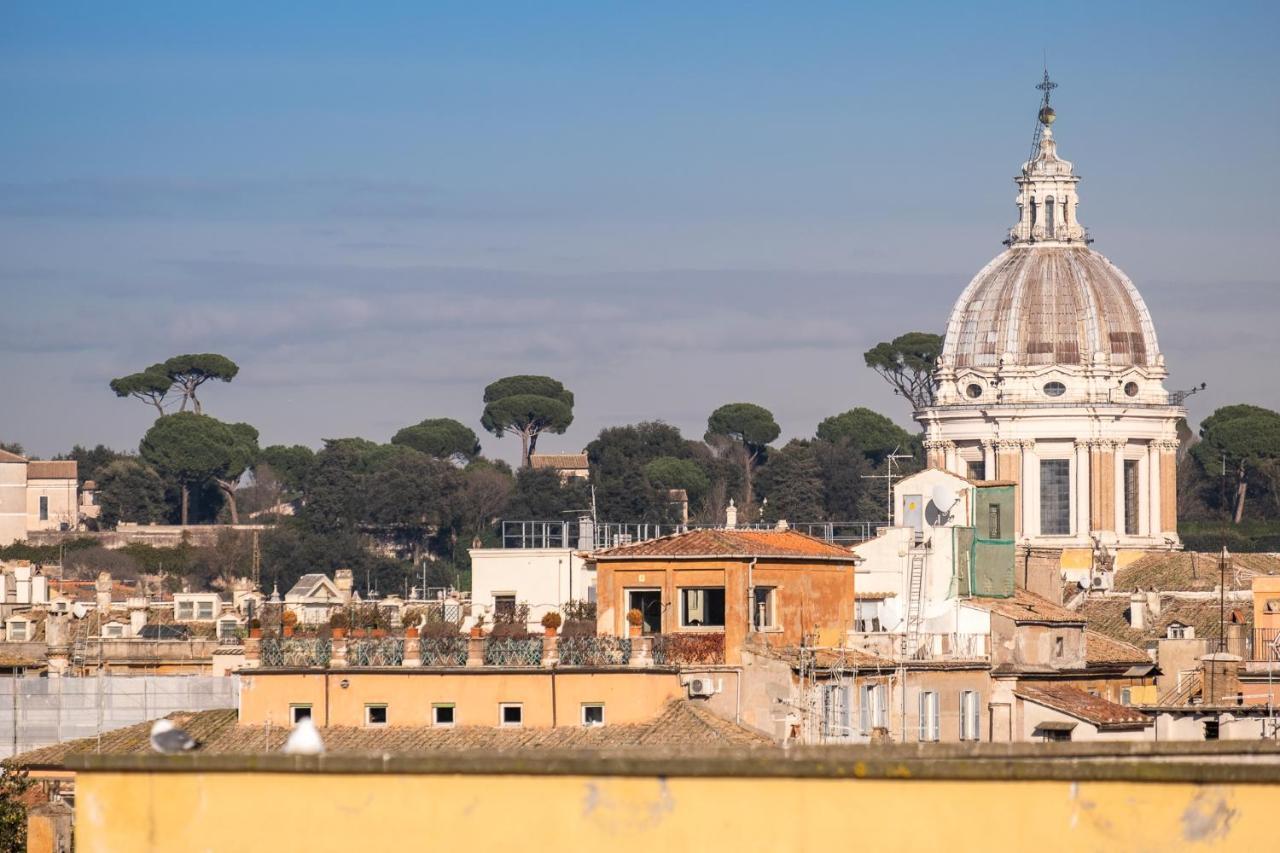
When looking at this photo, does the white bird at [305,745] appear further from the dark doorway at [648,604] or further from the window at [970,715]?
the window at [970,715]

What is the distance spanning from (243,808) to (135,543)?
123 meters

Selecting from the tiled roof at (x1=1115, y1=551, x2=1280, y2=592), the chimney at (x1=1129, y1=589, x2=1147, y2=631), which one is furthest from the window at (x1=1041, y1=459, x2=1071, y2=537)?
the chimney at (x1=1129, y1=589, x2=1147, y2=631)

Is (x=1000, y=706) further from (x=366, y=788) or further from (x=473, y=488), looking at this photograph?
(x=473, y=488)

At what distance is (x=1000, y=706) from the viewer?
38.5m

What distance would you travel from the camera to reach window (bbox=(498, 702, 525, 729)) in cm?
3334

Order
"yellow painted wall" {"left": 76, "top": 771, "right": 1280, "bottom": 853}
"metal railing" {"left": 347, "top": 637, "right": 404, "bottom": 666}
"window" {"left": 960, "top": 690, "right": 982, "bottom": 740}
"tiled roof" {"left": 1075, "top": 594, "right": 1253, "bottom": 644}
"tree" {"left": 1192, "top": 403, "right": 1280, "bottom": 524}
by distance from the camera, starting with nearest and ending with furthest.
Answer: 1. "yellow painted wall" {"left": 76, "top": 771, "right": 1280, "bottom": 853}
2. "metal railing" {"left": 347, "top": 637, "right": 404, "bottom": 666}
3. "window" {"left": 960, "top": 690, "right": 982, "bottom": 740}
4. "tiled roof" {"left": 1075, "top": 594, "right": 1253, "bottom": 644}
5. "tree" {"left": 1192, "top": 403, "right": 1280, "bottom": 524}

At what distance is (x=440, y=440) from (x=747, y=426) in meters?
16.3

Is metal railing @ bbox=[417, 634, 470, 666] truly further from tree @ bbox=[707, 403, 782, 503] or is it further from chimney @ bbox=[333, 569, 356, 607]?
tree @ bbox=[707, 403, 782, 503]

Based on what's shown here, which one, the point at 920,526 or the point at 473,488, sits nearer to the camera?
the point at 920,526

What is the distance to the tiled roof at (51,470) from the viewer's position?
15238 cm

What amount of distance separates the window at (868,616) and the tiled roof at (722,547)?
203 cm

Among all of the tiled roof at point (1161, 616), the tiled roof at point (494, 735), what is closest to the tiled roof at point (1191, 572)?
the tiled roof at point (1161, 616)

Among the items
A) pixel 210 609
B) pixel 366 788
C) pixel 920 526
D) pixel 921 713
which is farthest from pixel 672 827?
pixel 210 609

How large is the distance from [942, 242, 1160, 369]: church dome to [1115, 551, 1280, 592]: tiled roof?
564 inches
